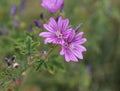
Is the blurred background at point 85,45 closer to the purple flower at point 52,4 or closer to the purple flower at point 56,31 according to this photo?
the purple flower at point 52,4

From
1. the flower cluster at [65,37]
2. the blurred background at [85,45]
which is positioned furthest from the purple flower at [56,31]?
the blurred background at [85,45]

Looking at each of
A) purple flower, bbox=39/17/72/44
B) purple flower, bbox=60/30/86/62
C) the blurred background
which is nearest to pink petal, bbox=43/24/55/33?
purple flower, bbox=39/17/72/44

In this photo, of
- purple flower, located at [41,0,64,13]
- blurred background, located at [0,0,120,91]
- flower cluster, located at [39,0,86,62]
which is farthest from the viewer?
blurred background, located at [0,0,120,91]

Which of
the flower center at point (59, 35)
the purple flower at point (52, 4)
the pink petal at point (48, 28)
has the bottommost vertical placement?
the flower center at point (59, 35)

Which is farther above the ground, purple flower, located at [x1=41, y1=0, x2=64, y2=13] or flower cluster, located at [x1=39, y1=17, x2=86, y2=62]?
purple flower, located at [x1=41, y1=0, x2=64, y2=13]

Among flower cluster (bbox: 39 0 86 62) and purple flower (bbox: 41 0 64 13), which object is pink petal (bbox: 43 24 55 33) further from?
purple flower (bbox: 41 0 64 13)

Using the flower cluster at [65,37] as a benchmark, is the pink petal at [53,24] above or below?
above

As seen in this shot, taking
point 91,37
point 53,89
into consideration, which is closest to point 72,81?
point 53,89

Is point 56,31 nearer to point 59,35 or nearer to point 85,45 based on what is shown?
point 59,35

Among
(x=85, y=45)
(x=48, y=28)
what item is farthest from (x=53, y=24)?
(x=85, y=45)
